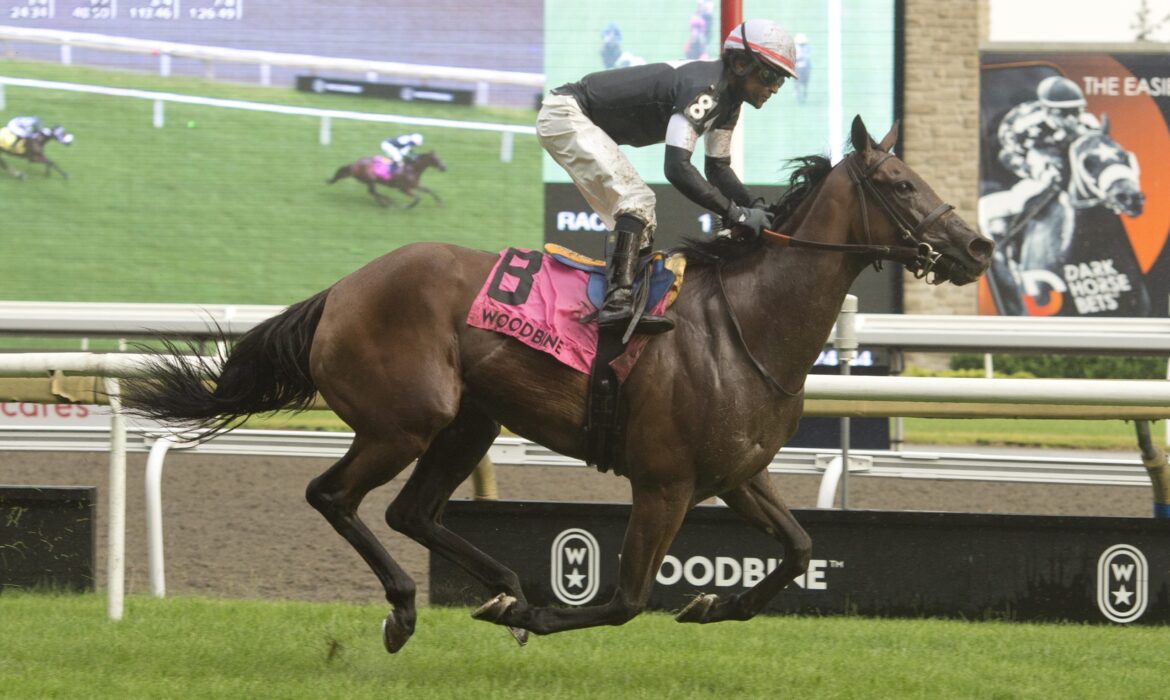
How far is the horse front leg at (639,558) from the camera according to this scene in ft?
13.6

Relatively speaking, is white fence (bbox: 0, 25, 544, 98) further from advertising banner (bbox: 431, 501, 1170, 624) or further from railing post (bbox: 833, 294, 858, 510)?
advertising banner (bbox: 431, 501, 1170, 624)

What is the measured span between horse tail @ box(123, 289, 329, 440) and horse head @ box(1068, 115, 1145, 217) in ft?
38.1

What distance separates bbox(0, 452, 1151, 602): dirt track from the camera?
236 inches

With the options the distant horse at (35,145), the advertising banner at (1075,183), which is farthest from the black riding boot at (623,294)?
the advertising banner at (1075,183)

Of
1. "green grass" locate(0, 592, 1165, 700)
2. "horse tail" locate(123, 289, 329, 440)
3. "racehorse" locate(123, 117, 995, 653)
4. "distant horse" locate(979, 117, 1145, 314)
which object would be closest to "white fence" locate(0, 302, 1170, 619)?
"horse tail" locate(123, 289, 329, 440)

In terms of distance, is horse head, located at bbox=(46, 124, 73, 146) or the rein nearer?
the rein

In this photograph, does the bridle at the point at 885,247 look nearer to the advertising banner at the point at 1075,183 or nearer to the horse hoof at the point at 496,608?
the horse hoof at the point at 496,608

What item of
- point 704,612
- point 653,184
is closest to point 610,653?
point 704,612

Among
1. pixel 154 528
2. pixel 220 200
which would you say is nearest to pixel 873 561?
pixel 154 528

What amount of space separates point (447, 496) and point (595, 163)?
43.3 inches

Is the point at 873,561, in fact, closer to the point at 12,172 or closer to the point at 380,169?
the point at 380,169

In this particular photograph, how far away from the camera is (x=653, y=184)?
40.7 feet

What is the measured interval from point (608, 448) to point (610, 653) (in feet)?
2.32

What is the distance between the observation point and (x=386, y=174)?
13.5 metres
